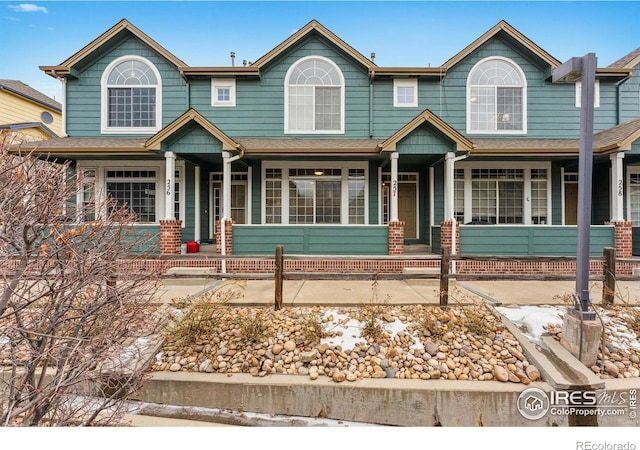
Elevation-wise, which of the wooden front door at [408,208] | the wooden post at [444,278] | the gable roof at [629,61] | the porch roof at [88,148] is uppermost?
the gable roof at [629,61]

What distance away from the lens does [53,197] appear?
2.62m

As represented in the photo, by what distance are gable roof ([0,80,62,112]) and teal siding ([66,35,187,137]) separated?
8.76 m

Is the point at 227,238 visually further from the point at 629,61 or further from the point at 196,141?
the point at 629,61

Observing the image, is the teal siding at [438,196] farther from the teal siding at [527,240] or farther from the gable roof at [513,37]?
the gable roof at [513,37]

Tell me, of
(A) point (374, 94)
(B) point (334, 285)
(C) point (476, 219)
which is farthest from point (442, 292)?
(A) point (374, 94)

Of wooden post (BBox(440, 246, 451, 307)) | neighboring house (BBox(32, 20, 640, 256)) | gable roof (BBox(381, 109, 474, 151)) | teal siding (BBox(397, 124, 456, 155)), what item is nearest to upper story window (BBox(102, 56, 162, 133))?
neighboring house (BBox(32, 20, 640, 256))

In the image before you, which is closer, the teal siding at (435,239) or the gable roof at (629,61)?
the teal siding at (435,239)

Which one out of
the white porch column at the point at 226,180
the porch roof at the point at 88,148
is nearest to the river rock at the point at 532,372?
the white porch column at the point at 226,180

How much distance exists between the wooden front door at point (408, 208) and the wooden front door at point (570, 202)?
5.12m

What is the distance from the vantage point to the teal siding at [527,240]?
8.39m

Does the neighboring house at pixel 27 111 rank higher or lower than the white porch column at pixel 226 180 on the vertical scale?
higher

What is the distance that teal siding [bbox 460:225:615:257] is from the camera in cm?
839

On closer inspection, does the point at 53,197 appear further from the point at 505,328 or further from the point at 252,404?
the point at 505,328

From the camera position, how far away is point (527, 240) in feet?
27.9
